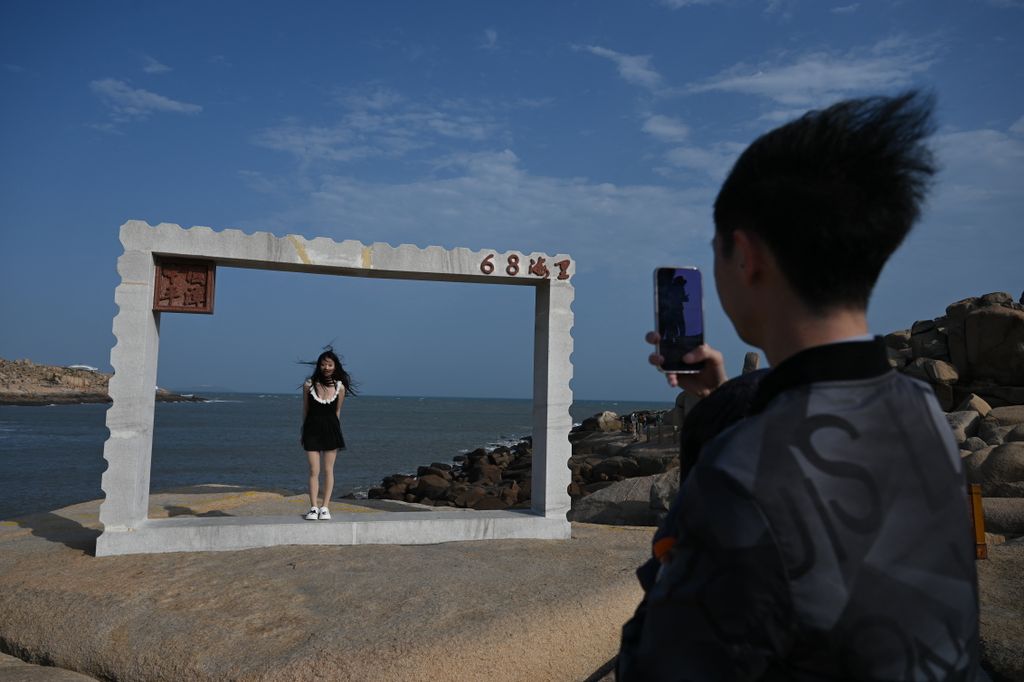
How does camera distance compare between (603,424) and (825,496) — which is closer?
(825,496)

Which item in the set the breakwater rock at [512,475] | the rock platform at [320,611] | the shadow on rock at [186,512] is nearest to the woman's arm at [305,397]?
the rock platform at [320,611]

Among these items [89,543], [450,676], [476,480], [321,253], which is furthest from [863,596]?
[476,480]

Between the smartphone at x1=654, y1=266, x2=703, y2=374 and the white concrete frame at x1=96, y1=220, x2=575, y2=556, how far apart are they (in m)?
6.81

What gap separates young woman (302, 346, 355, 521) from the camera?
8.84 m

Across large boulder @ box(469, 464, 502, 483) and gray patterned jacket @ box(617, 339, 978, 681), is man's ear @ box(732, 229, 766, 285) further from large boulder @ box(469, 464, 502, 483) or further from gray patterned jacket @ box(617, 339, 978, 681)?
large boulder @ box(469, 464, 502, 483)

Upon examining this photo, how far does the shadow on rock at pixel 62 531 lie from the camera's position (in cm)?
800

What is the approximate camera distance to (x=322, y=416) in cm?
893

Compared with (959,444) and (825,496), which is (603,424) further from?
(825,496)

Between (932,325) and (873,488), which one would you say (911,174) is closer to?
(873,488)

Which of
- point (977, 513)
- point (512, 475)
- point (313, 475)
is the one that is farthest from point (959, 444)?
point (512, 475)

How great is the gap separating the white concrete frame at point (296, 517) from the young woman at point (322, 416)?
0.68 metres

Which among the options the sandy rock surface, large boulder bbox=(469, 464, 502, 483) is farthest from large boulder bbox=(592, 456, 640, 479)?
the sandy rock surface

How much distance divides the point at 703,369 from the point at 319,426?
7.66 meters

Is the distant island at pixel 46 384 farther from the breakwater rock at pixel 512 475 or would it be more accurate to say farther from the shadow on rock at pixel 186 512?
the shadow on rock at pixel 186 512
